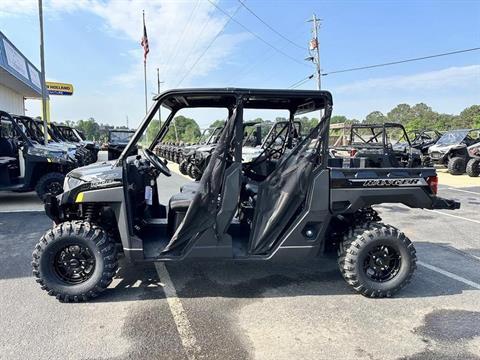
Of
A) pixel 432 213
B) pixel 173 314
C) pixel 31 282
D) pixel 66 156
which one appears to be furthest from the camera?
pixel 66 156

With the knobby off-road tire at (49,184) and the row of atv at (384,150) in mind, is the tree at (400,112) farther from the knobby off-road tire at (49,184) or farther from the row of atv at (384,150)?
the knobby off-road tire at (49,184)

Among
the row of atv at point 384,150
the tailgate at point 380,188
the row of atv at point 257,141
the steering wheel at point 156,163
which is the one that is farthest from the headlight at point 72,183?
the row of atv at point 384,150

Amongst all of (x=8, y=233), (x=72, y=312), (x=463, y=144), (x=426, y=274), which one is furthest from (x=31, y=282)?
(x=463, y=144)

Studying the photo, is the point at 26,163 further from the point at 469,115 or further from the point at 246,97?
the point at 469,115

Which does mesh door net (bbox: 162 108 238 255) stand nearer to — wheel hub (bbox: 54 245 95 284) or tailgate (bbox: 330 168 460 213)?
wheel hub (bbox: 54 245 95 284)

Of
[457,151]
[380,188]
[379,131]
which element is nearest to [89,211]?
[380,188]

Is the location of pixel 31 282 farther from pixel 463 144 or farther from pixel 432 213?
pixel 463 144

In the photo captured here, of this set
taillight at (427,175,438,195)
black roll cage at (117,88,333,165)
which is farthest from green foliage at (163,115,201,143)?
taillight at (427,175,438,195)

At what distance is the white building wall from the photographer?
21.9 meters

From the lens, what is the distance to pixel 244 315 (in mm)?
3348

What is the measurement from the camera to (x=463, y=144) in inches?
623

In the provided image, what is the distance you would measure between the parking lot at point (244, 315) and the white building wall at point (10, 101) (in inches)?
809

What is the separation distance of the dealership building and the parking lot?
1519cm

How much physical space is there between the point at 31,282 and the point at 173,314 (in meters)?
1.68
